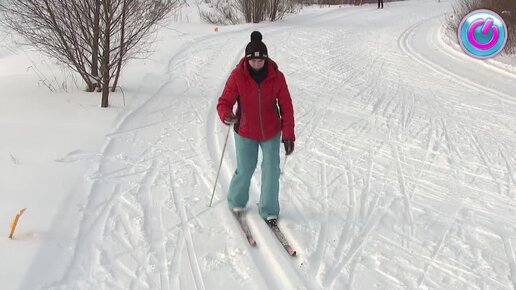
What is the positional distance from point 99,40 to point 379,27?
51.8 ft

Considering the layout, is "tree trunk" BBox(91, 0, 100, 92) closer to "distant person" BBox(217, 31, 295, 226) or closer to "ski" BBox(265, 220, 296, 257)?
"distant person" BBox(217, 31, 295, 226)

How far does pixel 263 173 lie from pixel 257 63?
109 cm

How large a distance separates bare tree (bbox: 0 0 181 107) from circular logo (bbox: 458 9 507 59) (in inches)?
355

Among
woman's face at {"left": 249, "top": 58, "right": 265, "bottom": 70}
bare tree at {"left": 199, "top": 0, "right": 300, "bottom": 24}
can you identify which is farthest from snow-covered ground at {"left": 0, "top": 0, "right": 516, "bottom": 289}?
bare tree at {"left": 199, "top": 0, "right": 300, "bottom": 24}

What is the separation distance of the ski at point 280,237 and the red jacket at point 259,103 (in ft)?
2.80

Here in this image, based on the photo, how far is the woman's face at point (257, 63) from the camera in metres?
3.85

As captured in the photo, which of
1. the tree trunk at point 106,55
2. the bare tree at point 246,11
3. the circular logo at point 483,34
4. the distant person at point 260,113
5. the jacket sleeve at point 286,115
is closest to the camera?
the distant person at point 260,113

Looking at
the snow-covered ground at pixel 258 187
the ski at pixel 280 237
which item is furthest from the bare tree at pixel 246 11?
the ski at pixel 280 237

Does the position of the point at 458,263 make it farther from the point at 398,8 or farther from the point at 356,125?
the point at 398,8

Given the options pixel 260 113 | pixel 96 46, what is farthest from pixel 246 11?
pixel 260 113

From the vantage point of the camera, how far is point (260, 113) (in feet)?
13.5

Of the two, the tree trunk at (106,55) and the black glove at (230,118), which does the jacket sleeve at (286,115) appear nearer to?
the black glove at (230,118)

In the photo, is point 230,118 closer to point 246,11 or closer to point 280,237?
point 280,237

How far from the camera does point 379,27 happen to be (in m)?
21.1
